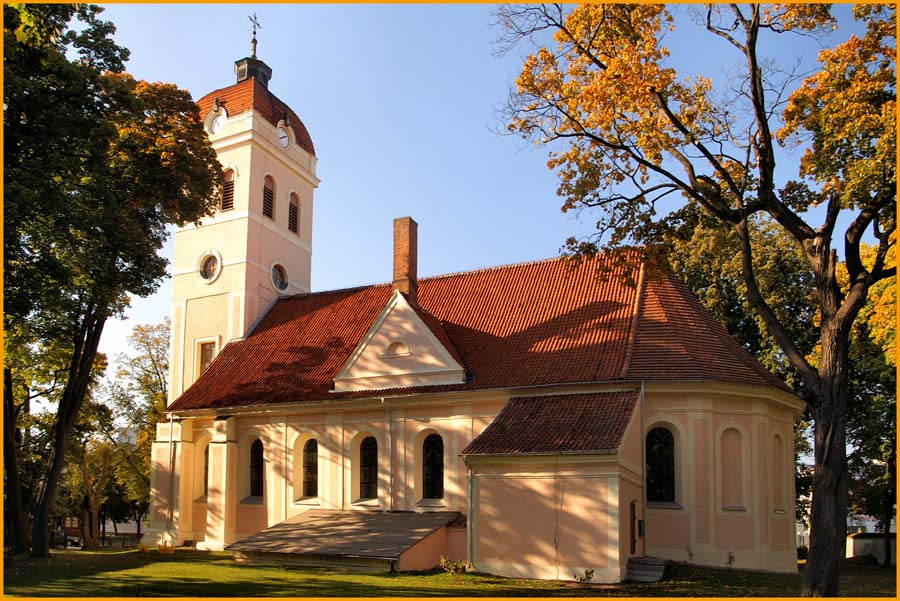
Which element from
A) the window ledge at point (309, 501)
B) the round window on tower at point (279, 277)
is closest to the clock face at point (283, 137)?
the round window on tower at point (279, 277)

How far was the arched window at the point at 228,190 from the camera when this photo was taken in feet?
115

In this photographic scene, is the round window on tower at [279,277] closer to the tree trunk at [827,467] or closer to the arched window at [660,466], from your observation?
the arched window at [660,466]

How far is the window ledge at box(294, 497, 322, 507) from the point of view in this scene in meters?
27.3

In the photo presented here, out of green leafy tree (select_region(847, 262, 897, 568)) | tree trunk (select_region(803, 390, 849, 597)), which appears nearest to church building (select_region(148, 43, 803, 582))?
tree trunk (select_region(803, 390, 849, 597))

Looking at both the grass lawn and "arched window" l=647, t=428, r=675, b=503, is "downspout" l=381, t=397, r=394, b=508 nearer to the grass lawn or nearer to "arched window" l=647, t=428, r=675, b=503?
the grass lawn

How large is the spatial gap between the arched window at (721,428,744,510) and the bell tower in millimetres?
19362

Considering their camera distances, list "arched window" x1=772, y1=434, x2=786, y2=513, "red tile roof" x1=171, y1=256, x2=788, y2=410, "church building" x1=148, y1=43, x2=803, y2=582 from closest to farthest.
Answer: "church building" x1=148, y1=43, x2=803, y2=582 → "red tile roof" x1=171, y1=256, x2=788, y2=410 → "arched window" x1=772, y1=434, x2=786, y2=513

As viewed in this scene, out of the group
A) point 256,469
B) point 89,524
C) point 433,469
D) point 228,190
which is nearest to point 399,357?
point 433,469

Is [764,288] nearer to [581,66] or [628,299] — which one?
[628,299]

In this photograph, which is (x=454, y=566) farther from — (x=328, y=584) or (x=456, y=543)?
(x=328, y=584)

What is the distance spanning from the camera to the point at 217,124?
117 feet

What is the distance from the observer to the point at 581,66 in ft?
60.4

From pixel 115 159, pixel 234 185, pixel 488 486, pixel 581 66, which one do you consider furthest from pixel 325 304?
pixel 581 66

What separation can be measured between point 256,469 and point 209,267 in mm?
9881
